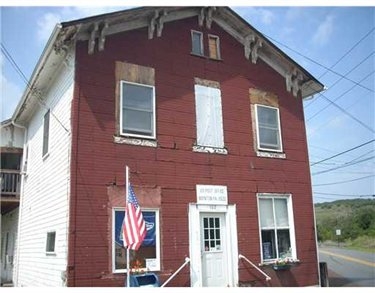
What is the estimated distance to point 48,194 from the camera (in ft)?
40.3

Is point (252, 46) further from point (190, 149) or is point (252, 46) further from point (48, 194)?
point (48, 194)

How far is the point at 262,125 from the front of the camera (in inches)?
553

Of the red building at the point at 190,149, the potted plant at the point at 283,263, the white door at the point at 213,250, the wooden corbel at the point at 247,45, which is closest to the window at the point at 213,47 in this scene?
the red building at the point at 190,149

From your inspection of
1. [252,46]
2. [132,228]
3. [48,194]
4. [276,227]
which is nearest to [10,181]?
[48,194]

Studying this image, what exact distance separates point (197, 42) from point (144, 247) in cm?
679

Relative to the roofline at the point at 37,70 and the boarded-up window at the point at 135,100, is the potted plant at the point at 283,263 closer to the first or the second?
the boarded-up window at the point at 135,100

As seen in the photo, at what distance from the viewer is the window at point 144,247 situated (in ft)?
34.6

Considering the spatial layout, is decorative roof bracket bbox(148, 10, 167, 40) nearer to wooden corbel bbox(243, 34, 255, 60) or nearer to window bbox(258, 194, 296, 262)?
wooden corbel bbox(243, 34, 255, 60)

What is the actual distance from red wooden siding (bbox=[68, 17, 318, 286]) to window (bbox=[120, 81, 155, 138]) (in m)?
0.27

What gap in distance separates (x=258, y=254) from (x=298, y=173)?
10.8ft

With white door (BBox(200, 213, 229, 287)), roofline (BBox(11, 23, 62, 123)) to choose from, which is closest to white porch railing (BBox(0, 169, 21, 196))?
roofline (BBox(11, 23, 62, 123))

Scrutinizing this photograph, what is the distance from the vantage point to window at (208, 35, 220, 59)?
547 inches

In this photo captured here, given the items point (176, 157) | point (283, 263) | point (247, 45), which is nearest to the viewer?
point (176, 157)
